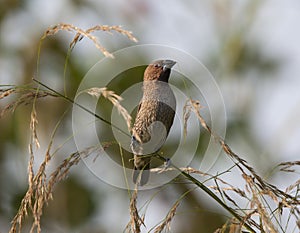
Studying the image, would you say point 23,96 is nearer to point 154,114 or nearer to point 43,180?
point 43,180

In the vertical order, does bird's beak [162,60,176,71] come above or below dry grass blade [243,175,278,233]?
above

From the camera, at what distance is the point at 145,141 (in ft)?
9.50

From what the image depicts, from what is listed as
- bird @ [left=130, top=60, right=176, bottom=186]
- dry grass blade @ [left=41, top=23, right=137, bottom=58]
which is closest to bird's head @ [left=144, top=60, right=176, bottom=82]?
bird @ [left=130, top=60, right=176, bottom=186]

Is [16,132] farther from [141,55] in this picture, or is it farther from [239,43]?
[239,43]

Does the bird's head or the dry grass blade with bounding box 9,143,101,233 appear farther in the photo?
the bird's head

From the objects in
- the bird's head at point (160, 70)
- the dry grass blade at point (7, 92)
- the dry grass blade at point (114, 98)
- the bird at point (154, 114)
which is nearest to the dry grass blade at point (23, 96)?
the dry grass blade at point (7, 92)

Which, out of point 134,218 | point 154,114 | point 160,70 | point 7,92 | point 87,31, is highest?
point 160,70

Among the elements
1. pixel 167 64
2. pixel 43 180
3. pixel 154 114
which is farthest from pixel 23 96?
pixel 167 64

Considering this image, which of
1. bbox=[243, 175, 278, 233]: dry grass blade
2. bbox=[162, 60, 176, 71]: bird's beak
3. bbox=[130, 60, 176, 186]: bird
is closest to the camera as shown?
bbox=[243, 175, 278, 233]: dry grass blade

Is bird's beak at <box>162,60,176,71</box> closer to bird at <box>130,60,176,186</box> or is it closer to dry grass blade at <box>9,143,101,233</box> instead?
bird at <box>130,60,176,186</box>

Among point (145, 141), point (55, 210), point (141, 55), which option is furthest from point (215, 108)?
point (55, 210)

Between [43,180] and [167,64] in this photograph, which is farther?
[167,64]

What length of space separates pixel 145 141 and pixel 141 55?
85.2 inches

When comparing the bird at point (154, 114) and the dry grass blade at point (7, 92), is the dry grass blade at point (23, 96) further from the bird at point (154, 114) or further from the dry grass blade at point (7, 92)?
the bird at point (154, 114)
